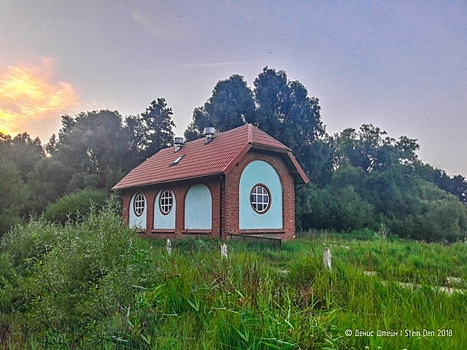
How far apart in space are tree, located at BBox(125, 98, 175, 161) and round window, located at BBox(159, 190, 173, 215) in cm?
1902

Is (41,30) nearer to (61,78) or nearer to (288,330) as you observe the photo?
(61,78)

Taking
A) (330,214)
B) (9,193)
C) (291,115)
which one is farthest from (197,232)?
(291,115)

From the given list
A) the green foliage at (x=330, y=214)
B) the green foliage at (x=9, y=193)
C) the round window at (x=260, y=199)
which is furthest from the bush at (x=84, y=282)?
the green foliage at (x=330, y=214)

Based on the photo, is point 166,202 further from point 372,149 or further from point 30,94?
point 372,149

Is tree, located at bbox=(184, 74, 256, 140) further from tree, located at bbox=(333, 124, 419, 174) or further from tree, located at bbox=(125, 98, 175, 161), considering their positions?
tree, located at bbox=(333, 124, 419, 174)

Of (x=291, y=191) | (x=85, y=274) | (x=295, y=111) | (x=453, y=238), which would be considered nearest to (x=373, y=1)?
(x=85, y=274)

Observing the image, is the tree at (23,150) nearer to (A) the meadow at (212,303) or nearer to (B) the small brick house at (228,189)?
(B) the small brick house at (228,189)

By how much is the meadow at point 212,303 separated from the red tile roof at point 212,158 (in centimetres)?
819

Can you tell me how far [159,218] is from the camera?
59.4 ft

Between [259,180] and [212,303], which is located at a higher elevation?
[259,180]

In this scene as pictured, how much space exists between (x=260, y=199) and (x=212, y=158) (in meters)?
2.67

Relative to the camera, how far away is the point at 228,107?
28.2 m

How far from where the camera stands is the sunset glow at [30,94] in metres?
11.2

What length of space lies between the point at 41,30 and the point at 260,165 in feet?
30.2
